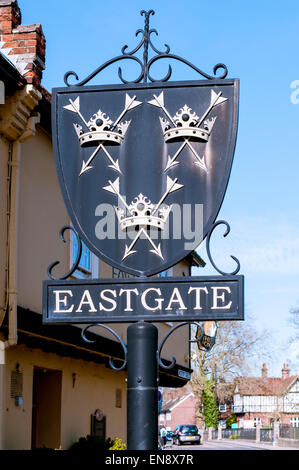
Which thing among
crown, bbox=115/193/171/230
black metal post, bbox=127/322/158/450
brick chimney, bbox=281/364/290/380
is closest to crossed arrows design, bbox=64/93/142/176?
crown, bbox=115/193/171/230

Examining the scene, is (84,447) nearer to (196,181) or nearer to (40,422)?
(40,422)

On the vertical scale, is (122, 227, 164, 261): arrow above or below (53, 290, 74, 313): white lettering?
above

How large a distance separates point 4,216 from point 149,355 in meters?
6.44

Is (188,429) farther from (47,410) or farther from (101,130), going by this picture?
(101,130)

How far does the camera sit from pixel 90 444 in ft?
45.9

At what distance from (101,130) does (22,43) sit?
6.77 m

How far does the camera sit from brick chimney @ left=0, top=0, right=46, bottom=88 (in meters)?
11.2

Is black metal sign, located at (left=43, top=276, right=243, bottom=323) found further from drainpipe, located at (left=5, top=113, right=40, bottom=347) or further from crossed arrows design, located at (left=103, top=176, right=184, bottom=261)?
drainpipe, located at (left=5, top=113, right=40, bottom=347)

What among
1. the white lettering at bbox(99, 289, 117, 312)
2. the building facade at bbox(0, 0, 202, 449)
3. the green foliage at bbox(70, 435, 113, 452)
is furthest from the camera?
the green foliage at bbox(70, 435, 113, 452)

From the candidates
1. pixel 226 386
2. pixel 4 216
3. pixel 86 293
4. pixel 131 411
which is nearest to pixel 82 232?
pixel 86 293

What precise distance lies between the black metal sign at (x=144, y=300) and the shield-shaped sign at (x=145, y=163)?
189mm

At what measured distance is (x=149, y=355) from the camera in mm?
5102

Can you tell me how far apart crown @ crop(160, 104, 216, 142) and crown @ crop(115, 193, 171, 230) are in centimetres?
49

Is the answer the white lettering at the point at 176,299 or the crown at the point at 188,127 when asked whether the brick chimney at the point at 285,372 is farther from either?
the white lettering at the point at 176,299
